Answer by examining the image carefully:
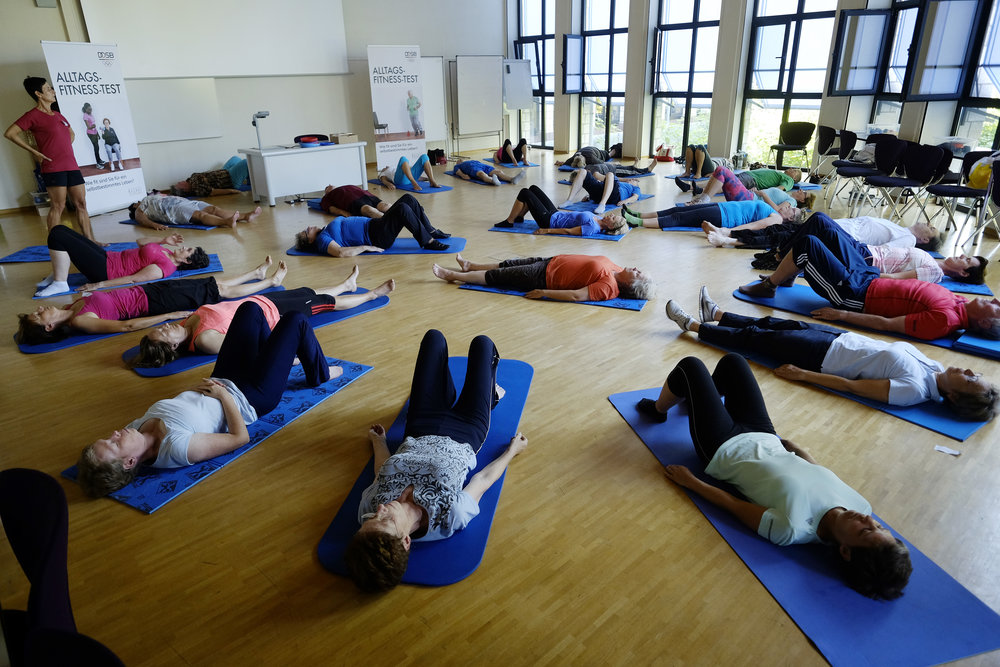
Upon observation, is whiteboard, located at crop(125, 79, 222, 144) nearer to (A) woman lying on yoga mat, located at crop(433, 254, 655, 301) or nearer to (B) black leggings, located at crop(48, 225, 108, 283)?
(B) black leggings, located at crop(48, 225, 108, 283)

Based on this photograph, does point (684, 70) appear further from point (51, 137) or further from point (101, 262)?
point (101, 262)

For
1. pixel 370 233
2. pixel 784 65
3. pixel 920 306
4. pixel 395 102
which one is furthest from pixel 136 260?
pixel 784 65

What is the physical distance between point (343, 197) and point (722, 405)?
223 inches

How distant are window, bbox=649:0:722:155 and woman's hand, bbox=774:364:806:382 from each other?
28.4 ft

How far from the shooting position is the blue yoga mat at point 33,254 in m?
5.64

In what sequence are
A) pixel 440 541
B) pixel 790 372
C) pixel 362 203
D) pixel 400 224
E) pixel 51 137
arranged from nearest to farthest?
pixel 440 541, pixel 790 372, pixel 400 224, pixel 51 137, pixel 362 203

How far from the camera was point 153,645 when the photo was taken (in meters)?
1.75

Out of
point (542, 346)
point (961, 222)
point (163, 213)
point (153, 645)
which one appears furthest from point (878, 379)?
point (163, 213)

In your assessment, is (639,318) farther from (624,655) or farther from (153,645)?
(153,645)

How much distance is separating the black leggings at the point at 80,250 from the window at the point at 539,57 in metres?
10.4

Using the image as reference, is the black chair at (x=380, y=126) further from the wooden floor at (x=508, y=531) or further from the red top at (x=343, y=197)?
the wooden floor at (x=508, y=531)

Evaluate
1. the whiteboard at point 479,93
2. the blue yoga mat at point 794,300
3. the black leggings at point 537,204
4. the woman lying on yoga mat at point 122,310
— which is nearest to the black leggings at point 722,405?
the blue yoga mat at point 794,300

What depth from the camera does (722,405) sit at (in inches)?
93.8

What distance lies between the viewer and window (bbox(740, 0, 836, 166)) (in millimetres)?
9016
